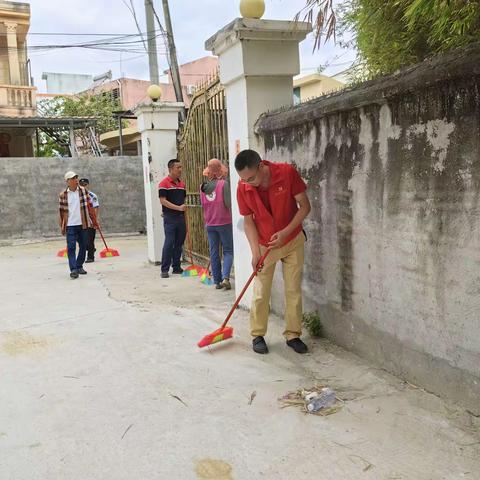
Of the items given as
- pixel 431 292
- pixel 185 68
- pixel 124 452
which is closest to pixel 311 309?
pixel 431 292

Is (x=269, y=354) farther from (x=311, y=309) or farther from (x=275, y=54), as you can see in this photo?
(x=275, y=54)

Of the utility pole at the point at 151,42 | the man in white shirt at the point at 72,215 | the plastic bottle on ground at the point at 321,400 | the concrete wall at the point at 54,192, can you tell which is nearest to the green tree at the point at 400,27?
the plastic bottle on ground at the point at 321,400

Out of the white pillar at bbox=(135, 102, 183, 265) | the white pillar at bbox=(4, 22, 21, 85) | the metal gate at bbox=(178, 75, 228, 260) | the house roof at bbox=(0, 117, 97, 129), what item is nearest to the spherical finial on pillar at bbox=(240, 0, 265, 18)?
the metal gate at bbox=(178, 75, 228, 260)

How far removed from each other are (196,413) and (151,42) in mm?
13713

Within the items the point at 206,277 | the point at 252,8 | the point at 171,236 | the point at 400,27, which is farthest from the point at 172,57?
the point at 400,27

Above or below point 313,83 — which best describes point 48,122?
below

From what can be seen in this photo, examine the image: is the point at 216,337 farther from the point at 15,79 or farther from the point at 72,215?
the point at 15,79

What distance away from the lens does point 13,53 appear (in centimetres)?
2083

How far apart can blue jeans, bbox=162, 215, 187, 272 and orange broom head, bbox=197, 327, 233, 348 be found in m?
3.20

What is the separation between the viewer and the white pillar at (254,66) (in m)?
4.58

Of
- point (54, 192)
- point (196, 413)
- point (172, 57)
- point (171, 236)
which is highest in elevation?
point (172, 57)

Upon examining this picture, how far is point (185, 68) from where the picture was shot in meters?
32.5

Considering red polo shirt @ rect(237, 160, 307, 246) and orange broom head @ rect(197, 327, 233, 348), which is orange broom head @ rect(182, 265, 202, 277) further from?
red polo shirt @ rect(237, 160, 307, 246)

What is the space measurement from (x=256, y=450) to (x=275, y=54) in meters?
3.45
